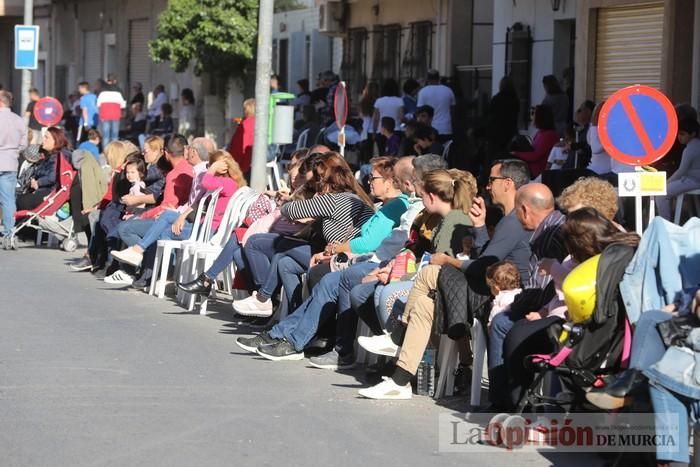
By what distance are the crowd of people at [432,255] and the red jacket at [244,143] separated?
2.64m

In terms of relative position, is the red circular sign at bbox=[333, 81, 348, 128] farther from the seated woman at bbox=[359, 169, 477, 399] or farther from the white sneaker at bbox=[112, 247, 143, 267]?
the seated woman at bbox=[359, 169, 477, 399]

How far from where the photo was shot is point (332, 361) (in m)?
10.6

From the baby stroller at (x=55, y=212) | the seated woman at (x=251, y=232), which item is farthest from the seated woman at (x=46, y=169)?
the seated woman at (x=251, y=232)

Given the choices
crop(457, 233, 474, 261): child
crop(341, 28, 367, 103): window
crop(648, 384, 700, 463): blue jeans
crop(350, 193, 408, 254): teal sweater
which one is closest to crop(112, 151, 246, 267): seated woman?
crop(350, 193, 408, 254): teal sweater

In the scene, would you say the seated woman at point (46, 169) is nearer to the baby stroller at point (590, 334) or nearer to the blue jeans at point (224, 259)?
the blue jeans at point (224, 259)

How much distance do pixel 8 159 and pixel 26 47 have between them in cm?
957

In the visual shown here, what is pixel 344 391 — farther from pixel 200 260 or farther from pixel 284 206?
pixel 200 260

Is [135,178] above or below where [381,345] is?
above

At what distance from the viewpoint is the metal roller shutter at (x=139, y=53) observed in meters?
43.4

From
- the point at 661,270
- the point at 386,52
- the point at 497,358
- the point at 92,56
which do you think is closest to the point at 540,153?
the point at 497,358

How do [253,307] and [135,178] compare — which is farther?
[135,178]

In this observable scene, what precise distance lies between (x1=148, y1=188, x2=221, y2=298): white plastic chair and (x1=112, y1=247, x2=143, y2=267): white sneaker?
0.60ft

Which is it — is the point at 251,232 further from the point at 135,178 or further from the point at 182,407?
the point at 182,407

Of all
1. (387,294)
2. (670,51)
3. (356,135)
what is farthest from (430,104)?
(387,294)
